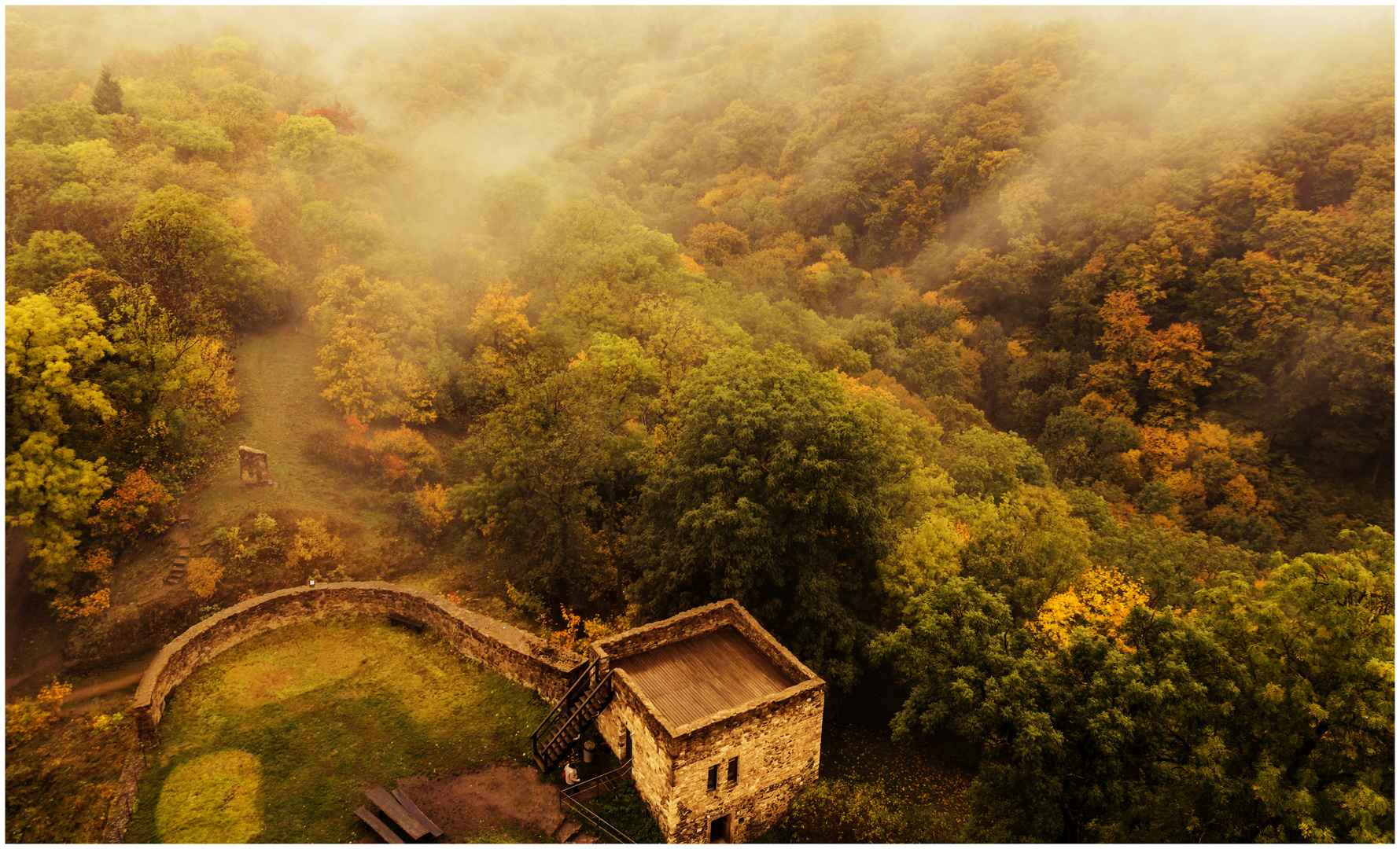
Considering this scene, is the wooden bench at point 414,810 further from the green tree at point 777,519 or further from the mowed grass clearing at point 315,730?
the green tree at point 777,519

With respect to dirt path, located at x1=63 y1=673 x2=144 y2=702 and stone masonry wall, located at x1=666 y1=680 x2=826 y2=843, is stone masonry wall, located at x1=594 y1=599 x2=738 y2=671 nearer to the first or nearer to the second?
stone masonry wall, located at x1=666 y1=680 x2=826 y2=843

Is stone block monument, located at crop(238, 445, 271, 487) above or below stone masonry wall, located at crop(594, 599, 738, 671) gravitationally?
above

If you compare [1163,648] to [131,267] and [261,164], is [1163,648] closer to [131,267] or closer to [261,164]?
[131,267]

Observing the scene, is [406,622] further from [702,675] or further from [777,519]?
[777,519]

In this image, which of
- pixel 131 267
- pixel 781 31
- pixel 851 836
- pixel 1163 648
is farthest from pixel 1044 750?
pixel 781 31

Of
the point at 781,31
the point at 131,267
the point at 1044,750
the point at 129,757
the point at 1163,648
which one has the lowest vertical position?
the point at 129,757

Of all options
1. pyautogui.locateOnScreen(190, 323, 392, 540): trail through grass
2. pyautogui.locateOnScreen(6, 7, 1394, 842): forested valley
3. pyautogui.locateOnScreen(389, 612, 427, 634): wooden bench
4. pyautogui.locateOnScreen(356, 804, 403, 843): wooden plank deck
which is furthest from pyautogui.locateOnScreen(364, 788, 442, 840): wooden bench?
pyautogui.locateOnScreen(190, 323, 392, 540): trail through grass

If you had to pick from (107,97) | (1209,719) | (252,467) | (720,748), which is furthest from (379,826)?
(107,97)
